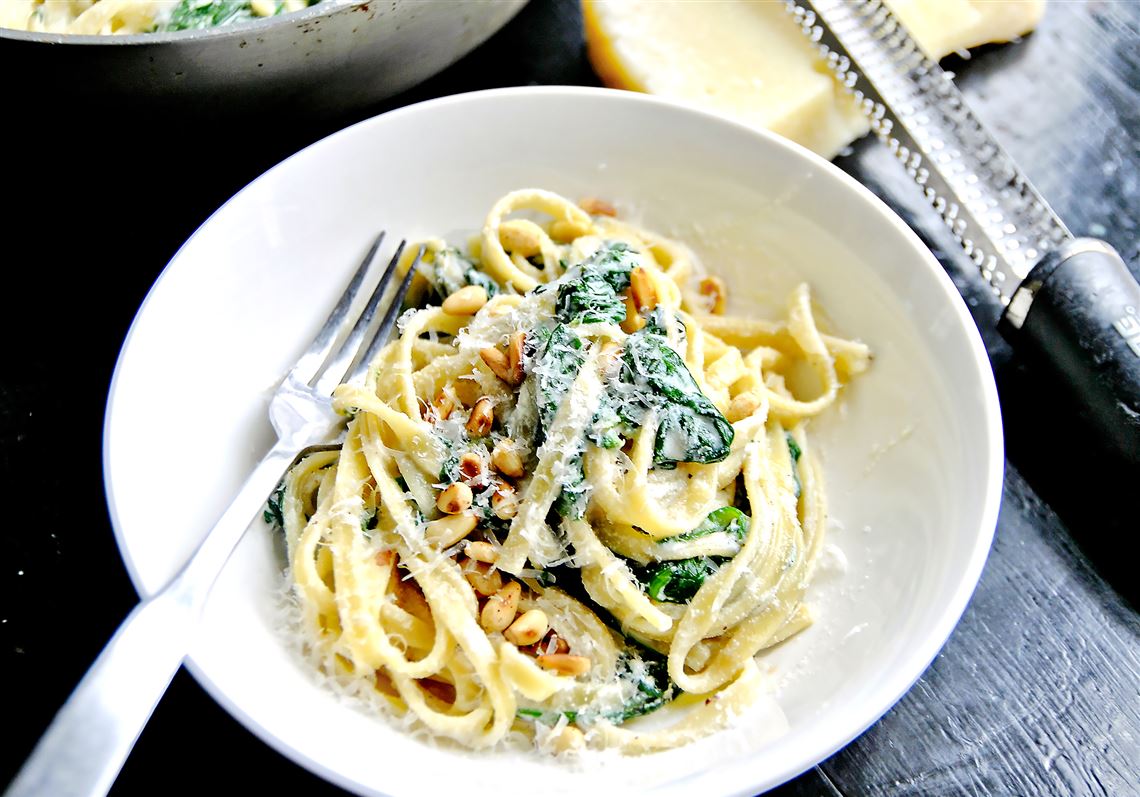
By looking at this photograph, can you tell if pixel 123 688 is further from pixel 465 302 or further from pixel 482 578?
pixel 465 302

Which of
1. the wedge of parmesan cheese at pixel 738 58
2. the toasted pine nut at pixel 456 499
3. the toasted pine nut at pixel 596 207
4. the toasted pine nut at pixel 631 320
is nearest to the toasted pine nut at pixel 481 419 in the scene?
the toasted pine nut at pixel 456 499

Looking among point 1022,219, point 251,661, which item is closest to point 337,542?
point 251,661

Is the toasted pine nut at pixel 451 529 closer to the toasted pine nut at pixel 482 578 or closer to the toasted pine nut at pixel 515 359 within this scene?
the toasted pine nut at pixel 482 578

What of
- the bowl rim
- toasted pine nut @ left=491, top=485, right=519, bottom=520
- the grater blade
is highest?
the bowl rim

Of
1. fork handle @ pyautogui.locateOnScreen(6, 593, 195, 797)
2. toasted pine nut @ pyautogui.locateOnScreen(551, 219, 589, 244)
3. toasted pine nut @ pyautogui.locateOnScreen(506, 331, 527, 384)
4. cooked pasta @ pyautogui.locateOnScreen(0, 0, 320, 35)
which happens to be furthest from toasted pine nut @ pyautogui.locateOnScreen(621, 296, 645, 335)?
cooked pasta @ pyautogui.locateOnScreen(0, 0, 320, 35)

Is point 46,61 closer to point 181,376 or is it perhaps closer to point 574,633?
point 181,376

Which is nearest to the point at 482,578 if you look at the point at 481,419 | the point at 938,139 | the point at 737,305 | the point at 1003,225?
the point at 481,419

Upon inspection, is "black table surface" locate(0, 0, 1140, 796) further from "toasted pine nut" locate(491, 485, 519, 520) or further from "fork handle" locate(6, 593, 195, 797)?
"toasted pine nut" locate(491, 485, 519, 520)
